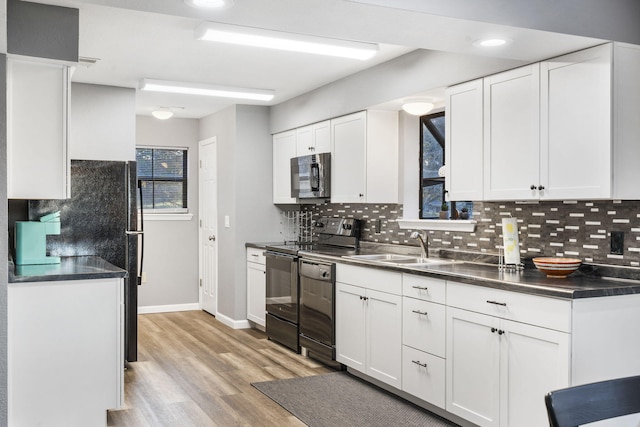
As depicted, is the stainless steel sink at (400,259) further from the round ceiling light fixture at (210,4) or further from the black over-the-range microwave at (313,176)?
the round ceiling light fixture at (210,4)

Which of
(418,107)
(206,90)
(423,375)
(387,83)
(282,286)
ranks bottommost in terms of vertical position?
(423,375)

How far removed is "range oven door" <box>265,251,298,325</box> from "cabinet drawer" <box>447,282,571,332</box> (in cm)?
202

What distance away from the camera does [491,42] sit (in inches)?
116

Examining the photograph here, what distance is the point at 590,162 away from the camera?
9.84 feet

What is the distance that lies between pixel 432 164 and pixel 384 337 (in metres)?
1.52

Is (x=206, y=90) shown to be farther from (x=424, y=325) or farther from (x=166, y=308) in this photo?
(x=166, y=308)

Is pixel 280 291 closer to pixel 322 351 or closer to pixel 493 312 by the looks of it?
pixel 322 351

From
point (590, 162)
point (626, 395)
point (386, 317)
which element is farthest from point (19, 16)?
point (626, 395)

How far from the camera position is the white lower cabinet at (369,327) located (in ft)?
12.9

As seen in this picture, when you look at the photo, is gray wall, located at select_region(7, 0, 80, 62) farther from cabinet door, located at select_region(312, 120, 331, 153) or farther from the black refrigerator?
cabinet door, located at select_region(312, 120, 331, 153)

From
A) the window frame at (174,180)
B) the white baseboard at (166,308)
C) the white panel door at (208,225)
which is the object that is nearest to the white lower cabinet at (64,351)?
the white panel door at (208,225)

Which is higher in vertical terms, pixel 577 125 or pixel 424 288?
pixel 577 125

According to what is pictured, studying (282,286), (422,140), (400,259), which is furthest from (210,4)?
(282,286)

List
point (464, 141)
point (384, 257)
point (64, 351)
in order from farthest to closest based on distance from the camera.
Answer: point (384, 257) < point (464, 141) < point (64, 351)
